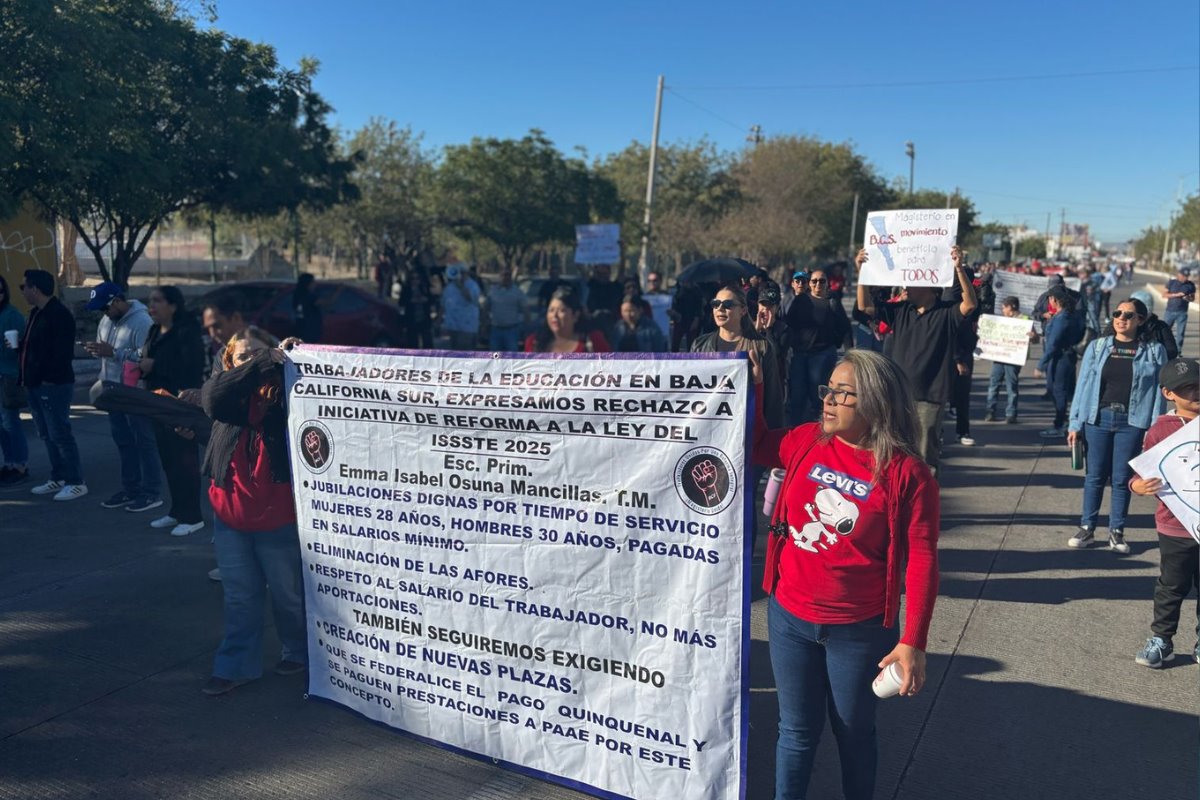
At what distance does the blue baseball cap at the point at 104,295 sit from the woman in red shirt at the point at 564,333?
11.6 feet

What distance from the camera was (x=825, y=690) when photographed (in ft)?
9.48

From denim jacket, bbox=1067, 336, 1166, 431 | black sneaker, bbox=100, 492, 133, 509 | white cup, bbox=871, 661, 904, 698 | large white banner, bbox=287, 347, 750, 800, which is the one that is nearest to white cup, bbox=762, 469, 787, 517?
large white banner, bbox=287, 347, 750, 800

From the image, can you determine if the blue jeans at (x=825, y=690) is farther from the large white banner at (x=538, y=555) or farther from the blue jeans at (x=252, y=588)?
the blue jeans at (x=252, y=588)

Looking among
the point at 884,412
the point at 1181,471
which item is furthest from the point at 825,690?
the point at 1181,471

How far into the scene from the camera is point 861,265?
6180mm

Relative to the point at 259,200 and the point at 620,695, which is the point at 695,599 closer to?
the point at 620,695

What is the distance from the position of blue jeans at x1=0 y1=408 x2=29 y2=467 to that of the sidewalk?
1582 millimetres

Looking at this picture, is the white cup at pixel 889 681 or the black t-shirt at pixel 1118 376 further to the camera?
the black t-shirt at pixel 1118 376

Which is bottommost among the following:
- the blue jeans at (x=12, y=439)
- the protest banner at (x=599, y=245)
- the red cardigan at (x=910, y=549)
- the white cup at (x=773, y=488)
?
the blue jeans at (x=12, y=439)

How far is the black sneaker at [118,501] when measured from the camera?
705cm

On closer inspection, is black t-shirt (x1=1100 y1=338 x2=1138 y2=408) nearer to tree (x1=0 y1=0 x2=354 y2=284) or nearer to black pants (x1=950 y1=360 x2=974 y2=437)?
black pants (x1=950 y1=360 x2=974 y2=437)

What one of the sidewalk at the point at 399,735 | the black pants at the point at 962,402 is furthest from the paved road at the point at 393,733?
the black pants at the point at 962,402

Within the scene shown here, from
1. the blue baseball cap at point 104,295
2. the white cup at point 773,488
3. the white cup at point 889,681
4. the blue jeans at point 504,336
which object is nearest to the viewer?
the white cup at point 889,681

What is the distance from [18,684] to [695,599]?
327 centimetres
